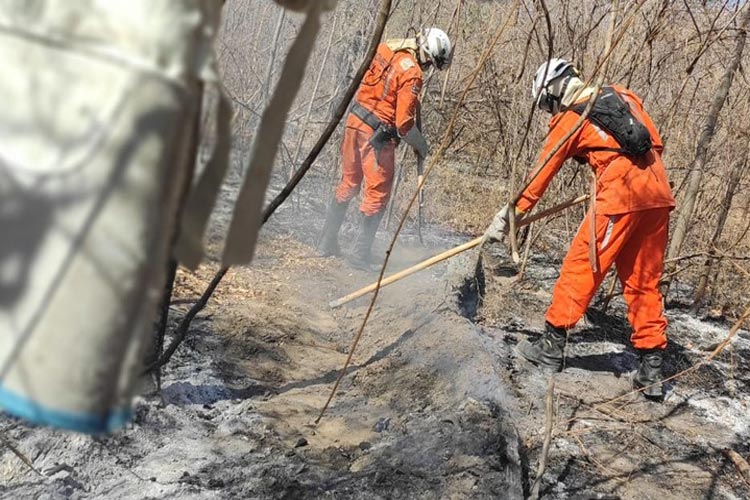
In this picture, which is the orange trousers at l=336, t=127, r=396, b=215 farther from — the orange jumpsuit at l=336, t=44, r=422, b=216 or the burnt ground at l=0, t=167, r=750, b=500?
the burnt ground at l=0, t=167, r=750, b=500

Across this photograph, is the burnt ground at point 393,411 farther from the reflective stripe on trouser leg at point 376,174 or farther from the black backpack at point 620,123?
the black backpack at point 620,123

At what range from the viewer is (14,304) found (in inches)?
27.3

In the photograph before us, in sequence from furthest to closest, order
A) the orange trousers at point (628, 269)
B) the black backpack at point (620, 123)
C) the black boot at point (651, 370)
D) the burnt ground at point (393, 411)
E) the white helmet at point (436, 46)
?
the white helmet at point (436, 46) < the black boot at point (651, 370) < the orange trousers at point (628, 269) < the black backpack at point (620, 123) < the burnt ground at point (393, 411)

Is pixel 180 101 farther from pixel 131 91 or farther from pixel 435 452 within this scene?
pixel 435 452

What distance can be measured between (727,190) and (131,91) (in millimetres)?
6066

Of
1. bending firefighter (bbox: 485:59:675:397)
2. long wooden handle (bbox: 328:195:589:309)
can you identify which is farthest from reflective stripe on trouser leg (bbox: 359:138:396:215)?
bending firefighter (bbox: 485:59:675:397)

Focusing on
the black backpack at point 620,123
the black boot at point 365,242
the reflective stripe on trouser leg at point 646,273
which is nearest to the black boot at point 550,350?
the reflective stripe on trouser leg at point 646,273

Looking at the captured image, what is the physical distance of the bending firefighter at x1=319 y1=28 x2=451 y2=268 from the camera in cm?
575

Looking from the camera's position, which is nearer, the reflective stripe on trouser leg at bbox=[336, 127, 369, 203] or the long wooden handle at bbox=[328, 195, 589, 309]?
the long wooden handle at bbox=[328, 195, 589, 309]

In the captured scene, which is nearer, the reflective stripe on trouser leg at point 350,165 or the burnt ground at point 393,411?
the burnt ground at point 393,411

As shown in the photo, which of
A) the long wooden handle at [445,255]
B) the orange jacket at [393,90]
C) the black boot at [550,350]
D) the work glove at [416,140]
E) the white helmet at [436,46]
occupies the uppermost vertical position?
the white helmet at [436,46]

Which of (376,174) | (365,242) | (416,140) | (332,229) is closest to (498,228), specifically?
(416,140)

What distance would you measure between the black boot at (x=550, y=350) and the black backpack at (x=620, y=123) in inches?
51.1

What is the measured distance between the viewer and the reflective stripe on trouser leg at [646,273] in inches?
164
